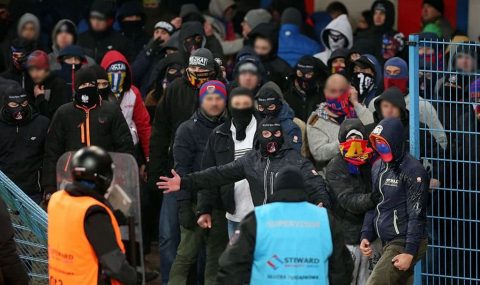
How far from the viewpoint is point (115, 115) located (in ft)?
40.8

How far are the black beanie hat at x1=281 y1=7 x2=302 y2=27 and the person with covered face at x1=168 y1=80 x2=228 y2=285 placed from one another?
3941mm

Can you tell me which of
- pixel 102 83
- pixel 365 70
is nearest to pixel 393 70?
pixel 365 70

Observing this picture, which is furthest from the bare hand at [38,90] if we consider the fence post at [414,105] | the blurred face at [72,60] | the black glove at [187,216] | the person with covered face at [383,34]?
the fence post at [414,105]

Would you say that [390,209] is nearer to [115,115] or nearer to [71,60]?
[115,115]

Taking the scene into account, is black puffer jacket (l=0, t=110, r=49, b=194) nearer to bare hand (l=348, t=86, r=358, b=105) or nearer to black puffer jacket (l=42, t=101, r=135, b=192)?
black puffer jacket (l=42, t=101, r=135, b=192)

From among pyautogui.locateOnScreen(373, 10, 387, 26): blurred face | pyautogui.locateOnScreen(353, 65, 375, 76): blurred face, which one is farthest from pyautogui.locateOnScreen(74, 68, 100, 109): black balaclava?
pyautogui.locateOnScreen(373, 10, 387, 26): blurred face

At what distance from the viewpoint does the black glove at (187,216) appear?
39.5 feet

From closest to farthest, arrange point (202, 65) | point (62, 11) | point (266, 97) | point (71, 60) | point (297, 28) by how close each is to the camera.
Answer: point (266, 97) < point (202, 65) < point (71, 60) < point (297, 28) < point (62, 11)

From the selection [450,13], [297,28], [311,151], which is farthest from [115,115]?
[450,13]

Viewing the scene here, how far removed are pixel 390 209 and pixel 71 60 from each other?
4980 mm

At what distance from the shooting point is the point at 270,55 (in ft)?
49.3

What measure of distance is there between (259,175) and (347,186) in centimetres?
74

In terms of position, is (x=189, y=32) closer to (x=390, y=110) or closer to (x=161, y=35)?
(x=161, y=35)

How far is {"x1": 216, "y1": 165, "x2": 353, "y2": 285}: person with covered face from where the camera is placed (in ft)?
29.5
